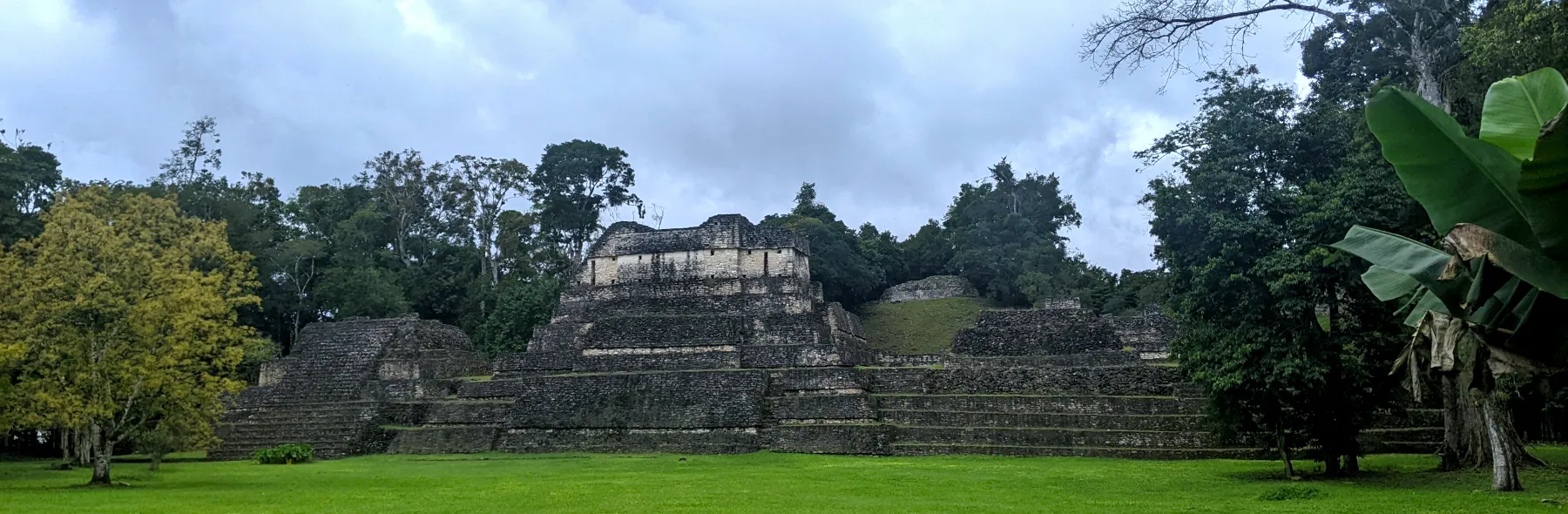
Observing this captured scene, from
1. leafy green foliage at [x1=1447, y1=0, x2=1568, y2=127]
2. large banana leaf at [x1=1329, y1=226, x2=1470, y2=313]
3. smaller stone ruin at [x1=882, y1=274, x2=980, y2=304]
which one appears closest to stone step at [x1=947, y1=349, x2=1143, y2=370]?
leafy green foliage at [x1=1447, y1=0, x2=1568, y2=127]

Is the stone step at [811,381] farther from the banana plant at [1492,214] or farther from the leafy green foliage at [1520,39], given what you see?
the banana plant at [1492,214]

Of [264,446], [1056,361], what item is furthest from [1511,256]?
[264,446]

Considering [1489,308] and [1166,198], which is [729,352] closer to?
[1166,198]

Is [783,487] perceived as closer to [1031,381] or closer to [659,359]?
[1031,381]

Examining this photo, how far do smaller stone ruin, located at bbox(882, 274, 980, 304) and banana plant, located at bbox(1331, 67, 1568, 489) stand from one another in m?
38.8

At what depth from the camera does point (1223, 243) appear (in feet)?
48.9

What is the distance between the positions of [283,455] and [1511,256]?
71.8ft

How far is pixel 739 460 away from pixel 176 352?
30.3 feet

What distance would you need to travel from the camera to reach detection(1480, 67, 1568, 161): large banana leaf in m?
3.69

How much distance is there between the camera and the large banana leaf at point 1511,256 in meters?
3.59

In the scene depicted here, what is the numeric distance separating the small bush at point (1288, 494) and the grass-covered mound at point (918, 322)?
73.5 feet

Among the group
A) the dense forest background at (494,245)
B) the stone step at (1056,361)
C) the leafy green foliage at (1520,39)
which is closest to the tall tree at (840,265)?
the dense forest background at (494,245)

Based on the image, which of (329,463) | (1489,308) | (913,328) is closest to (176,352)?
(329,463)

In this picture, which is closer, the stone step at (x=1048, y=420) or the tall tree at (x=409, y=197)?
the stone step at (x=1048, y=420)
